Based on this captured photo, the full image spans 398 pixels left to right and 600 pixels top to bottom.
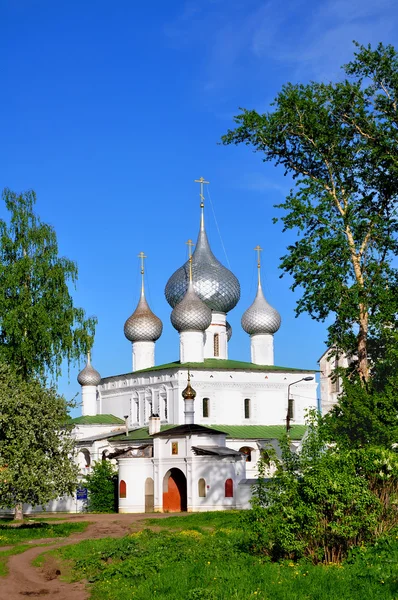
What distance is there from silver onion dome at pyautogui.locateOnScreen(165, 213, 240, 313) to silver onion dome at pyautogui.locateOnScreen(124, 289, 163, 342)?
1.47m

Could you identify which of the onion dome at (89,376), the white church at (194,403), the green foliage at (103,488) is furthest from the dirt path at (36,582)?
the onion dome at (89,376)

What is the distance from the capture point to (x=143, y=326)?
55062 millimetres

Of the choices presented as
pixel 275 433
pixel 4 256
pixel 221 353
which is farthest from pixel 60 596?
pixel 221 353

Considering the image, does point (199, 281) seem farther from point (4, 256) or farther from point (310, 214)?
point (310, 214)

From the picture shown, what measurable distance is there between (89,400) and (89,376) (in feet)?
4.84

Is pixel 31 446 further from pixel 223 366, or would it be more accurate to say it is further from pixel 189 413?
pixel 223 366

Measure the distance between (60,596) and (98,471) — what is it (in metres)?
25.4

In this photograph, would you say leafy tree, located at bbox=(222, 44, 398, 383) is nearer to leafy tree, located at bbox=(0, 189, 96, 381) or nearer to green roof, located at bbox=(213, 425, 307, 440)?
leafy tree, located at bbox=(0, 189, 96, 381)

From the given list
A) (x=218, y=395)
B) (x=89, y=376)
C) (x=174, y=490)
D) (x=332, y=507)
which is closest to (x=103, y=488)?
(x=174, y=490)

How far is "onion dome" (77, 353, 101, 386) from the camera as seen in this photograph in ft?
186

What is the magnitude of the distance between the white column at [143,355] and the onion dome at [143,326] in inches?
12.0

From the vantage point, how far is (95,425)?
176 ft

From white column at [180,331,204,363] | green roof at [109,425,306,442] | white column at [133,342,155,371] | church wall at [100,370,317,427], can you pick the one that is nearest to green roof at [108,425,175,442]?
green roof at [109,425,306,442]

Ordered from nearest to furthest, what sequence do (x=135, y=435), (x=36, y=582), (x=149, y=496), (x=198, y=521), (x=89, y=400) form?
1. (x=36, y=582)
2. (x=198, y=521)
3. (x=149, y=496)
4. (x=135, y=435)
5. (x=89, y=400)
